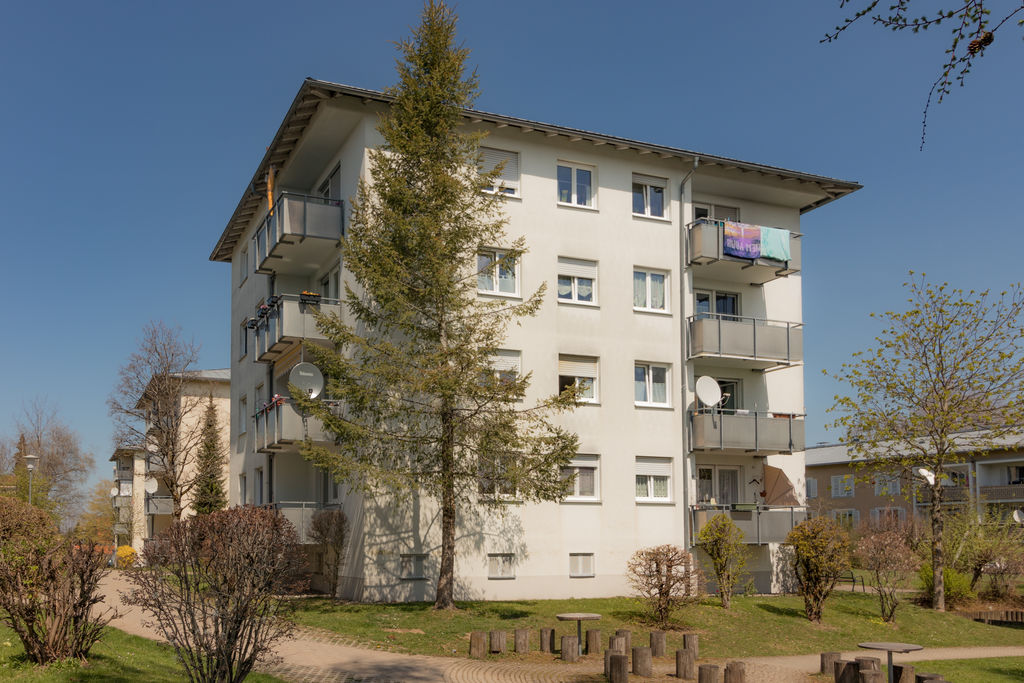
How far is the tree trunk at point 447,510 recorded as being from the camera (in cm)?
2123

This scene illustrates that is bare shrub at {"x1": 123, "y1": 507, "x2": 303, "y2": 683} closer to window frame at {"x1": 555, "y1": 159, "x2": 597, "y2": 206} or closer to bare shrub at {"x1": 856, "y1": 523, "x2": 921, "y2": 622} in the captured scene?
bare shrub at {"x1": 856, "y1": 523, "x2": 921, "y2": 622}

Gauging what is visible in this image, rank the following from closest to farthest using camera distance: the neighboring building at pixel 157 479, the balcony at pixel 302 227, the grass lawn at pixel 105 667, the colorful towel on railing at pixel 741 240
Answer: the grass lawn at pixel 105 667
the balcony at pixel 302 227
the colorful towel on railing at pixel 741 240
the neighboring building at pixel 157 479

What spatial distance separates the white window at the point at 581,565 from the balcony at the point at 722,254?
9329 mm

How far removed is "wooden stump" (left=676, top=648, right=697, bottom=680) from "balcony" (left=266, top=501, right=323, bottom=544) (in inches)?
505

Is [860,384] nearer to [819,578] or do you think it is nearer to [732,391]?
[732,391]

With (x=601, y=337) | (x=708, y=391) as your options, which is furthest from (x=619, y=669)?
(x=708, y=391)

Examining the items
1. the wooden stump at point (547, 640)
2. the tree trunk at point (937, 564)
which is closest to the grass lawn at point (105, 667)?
the wooden stump at point (547, 640)

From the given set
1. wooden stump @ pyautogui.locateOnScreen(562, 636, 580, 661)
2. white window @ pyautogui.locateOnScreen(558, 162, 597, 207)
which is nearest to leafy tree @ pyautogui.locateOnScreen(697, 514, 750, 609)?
wooden stump @ pyautogui.locateOnScreen(562, 636, 580, 661)

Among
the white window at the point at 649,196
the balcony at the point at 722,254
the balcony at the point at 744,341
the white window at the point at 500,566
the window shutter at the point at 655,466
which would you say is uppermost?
the white window at the point at 649,196

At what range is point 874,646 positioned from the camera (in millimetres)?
14812

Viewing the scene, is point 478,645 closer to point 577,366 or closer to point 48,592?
point 48,592

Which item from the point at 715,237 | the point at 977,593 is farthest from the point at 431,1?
the point at 977,593

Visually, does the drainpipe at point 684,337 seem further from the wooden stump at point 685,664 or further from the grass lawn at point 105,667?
the grass lawn at point 105,667

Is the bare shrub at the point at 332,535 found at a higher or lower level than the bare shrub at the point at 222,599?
lower
